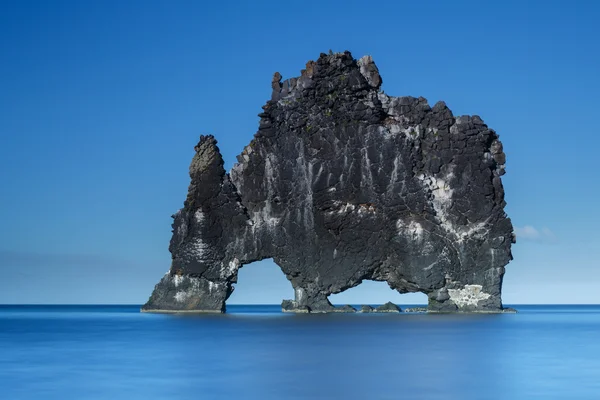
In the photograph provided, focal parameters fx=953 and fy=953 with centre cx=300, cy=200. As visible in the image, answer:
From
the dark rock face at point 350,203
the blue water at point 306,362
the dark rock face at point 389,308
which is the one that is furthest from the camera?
the dark rock face at point 389,308

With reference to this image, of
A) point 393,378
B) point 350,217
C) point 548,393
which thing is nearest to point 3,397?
point 393,378

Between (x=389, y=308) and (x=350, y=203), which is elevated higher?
(x=350, y=203)

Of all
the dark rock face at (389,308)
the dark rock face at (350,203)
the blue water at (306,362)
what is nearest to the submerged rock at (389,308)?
the dark rock face at (389,308)

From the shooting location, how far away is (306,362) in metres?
41.8

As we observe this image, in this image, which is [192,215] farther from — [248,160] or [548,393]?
[548,393]

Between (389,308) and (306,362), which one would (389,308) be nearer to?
(389,308)

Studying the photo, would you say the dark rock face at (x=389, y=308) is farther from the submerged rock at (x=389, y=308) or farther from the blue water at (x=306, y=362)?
the blue water at (x=306, y=362)

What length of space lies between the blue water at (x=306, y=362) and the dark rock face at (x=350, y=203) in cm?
1054

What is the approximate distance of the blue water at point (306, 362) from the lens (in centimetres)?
3328

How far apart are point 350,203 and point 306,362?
38041 millimetres

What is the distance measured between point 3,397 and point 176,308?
166ft

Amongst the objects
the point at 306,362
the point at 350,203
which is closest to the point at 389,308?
the point at 350,203

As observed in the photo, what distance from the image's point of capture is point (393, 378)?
3619cm

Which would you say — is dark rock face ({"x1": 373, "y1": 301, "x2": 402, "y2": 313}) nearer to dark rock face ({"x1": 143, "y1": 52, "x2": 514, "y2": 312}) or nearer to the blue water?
dark rock face ({"x1": 143, "y1": 52, "x2": 514, "y2": 312})
